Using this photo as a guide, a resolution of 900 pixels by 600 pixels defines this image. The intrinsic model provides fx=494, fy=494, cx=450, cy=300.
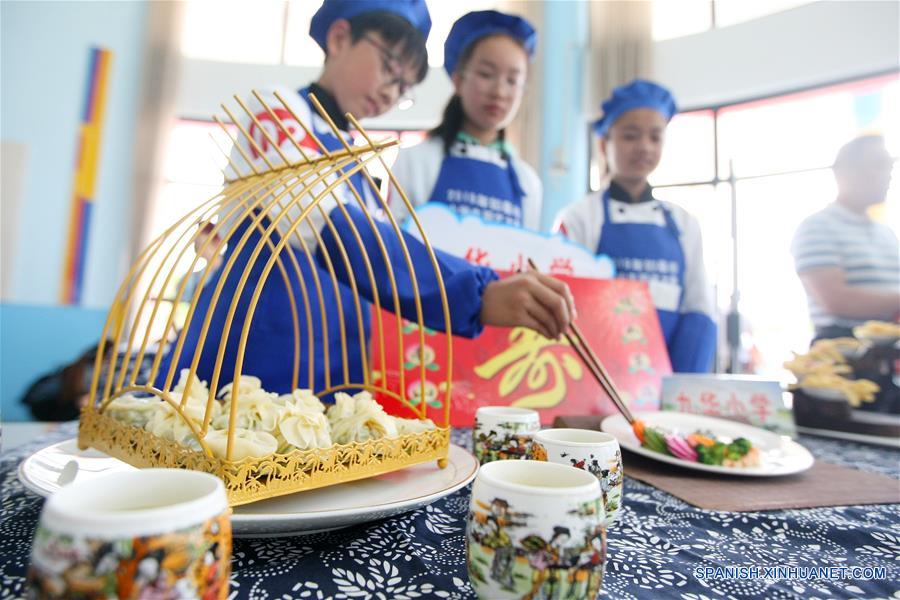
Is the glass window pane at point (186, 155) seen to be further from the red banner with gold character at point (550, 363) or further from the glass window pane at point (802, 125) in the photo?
the glass window pane at point (802, 125)

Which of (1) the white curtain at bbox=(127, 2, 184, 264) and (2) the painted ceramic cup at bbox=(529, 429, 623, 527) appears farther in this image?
(1) the white curtain at bbox=(127, 2, 184, 264)

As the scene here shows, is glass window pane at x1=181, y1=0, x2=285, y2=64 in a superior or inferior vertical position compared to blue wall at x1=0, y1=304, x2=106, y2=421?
superior

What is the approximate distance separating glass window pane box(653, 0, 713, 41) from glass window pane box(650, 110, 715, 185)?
687mm

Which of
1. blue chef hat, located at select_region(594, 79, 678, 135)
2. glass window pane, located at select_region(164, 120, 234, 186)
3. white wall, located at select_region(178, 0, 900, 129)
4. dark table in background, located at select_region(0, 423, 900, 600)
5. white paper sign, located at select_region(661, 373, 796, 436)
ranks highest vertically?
white wall, located at select_region(178, 0, 900, 129)

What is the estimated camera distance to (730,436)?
789 millimetres

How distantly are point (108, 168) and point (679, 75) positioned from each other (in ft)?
13.7

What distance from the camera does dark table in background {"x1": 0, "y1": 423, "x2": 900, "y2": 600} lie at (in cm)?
36

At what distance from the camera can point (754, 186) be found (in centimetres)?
359

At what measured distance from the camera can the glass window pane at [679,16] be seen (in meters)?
3.84

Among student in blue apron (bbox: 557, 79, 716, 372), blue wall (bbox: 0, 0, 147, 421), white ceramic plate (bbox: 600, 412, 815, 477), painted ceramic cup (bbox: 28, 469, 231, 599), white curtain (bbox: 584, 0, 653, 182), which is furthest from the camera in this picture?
white curtain (bbox: 584, 0, 653, 182)

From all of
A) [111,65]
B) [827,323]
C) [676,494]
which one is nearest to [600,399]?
[676,494]

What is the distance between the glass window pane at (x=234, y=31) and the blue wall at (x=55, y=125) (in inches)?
19.6

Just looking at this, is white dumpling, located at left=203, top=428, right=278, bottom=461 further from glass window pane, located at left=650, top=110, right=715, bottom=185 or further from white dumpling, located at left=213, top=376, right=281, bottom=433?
glass window pane, located at left=650, top=110, right=715, bottom=185

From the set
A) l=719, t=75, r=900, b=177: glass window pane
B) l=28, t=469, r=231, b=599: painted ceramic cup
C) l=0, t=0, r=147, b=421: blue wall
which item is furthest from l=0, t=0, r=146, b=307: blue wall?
l=719, t=75, r=900, b=177: glass window pane
